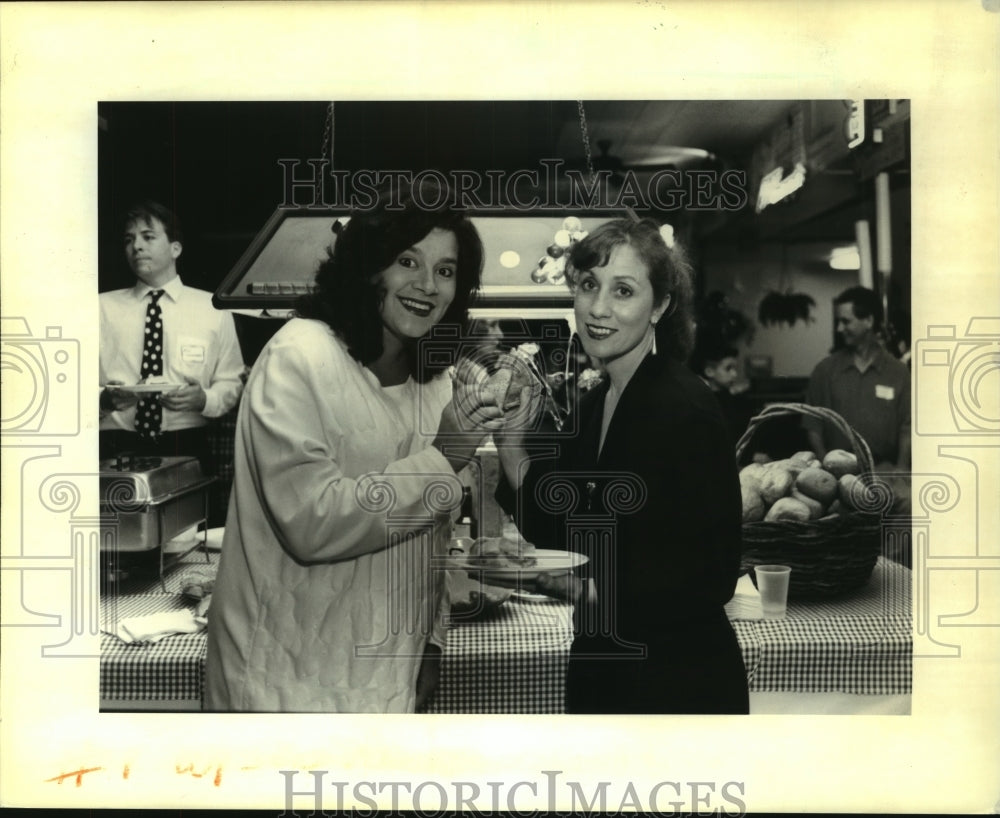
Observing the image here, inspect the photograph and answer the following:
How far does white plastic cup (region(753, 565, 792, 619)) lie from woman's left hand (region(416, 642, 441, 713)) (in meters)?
0.90

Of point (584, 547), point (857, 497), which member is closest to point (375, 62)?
point (584, 547)

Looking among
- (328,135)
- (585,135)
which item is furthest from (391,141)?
(585,135)

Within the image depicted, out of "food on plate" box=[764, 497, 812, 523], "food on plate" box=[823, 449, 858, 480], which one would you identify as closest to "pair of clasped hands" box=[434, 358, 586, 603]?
"food on plate" box=[764, 497, 812, 523]

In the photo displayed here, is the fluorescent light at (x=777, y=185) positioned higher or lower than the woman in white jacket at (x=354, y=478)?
higher

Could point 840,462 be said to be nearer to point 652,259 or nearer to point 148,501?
point 652,259

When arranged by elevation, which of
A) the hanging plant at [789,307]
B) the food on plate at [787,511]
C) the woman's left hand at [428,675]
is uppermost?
the hanging plant at [789,307]

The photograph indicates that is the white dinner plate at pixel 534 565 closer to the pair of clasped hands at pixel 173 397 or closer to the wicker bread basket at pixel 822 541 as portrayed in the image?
the wicker bread basket at pixel 822 541

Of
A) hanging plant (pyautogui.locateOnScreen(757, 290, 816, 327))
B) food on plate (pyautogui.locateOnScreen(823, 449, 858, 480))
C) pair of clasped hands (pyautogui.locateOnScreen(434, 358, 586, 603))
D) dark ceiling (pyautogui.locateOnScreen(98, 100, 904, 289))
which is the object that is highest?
dark ceiling (pyautogui.locateOnScreen(98, 100, 904, 289))

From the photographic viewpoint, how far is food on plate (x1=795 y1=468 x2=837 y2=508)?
2.79m

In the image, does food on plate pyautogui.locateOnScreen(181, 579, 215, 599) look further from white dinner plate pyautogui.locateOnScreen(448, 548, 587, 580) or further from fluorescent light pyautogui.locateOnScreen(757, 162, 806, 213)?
fluorescent light pyautogui.locateOnScreen(757, 162, 806, 213)

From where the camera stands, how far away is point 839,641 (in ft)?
9.24

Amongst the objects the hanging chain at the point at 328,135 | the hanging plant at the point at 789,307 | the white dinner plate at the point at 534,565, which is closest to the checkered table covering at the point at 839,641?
the white dinner plate at the point at 534,565

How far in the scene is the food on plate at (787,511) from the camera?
2.78 m

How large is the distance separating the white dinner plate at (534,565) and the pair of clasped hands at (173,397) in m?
0.82
